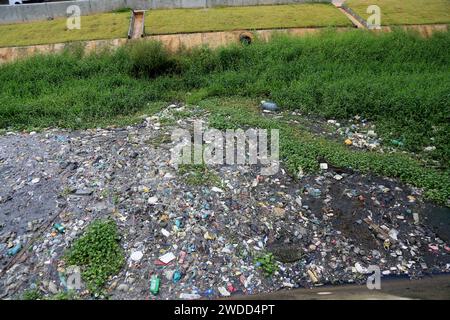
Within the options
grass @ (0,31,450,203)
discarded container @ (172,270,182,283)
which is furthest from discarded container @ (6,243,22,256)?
grass @ (0,31,450,203)

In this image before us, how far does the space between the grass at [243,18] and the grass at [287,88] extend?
81 centimetres

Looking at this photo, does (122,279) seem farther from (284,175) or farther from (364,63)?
(364,63)

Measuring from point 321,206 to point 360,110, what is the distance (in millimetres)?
2569

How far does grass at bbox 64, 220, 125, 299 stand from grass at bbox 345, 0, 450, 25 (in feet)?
25.4

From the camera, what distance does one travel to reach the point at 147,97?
689 cm

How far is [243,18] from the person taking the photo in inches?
353

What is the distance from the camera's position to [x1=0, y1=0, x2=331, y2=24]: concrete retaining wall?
933 centimetres

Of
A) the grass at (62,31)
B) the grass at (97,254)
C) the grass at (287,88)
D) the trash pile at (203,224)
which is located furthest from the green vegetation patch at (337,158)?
the grass at (62,31)

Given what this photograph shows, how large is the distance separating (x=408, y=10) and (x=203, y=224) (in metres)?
8.29

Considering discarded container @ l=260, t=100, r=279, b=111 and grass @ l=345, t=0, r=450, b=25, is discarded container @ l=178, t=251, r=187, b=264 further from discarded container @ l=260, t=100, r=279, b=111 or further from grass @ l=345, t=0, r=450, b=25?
grass @ l=345, t=0, r=450, b=25

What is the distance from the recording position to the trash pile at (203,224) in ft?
11.8

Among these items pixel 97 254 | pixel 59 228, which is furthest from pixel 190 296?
pixel 59 228

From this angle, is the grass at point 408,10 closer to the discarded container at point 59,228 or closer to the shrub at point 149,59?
the shrub at point 149,59
